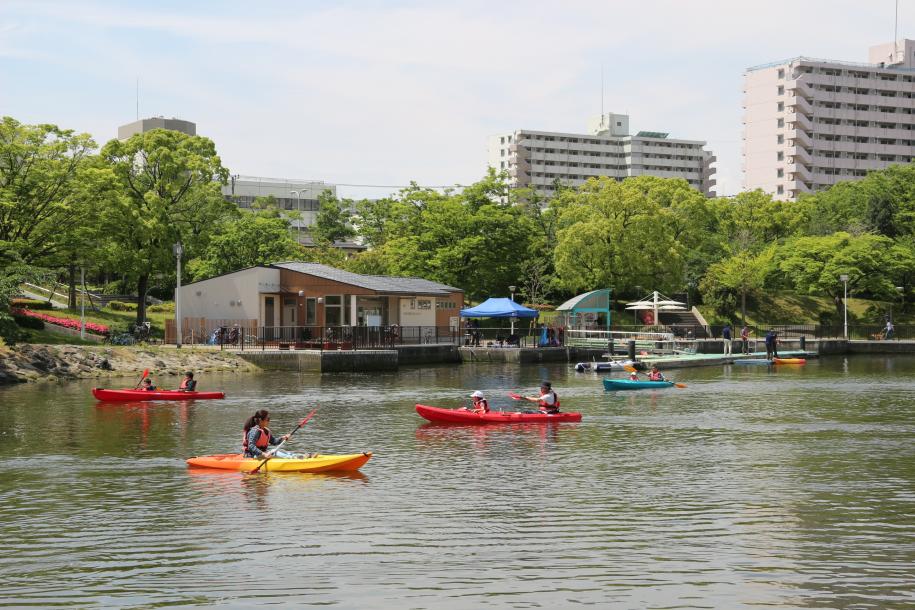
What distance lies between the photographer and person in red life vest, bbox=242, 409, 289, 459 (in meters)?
21.8

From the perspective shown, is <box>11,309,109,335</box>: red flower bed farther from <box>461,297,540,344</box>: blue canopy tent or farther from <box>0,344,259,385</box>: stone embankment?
<box>461,297,540,344</box>: blue canopy tent

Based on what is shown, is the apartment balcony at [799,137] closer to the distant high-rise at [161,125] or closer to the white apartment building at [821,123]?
the white apartment building at [821,123]

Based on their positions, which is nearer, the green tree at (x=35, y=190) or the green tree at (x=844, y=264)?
the green tree at (x=35, y=190)

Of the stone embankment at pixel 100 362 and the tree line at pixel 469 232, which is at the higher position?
the tree line at pixel 469 232

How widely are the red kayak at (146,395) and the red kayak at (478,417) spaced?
11.1 meters

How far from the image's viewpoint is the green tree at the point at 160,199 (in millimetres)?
62188

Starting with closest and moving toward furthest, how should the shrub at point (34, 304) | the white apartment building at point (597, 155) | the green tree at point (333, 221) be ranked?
the shrub at point (34, 304)
the green tree at point (333, 221)
the white apartment building at point (597, 155)

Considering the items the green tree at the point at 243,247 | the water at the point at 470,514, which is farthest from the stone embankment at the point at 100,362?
the green tree at the point at 243,247

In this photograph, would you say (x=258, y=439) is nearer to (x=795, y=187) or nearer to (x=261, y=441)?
(x=261, y=441)

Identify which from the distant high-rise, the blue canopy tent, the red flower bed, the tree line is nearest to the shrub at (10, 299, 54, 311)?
the tree line

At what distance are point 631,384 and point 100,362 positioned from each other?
2751cm

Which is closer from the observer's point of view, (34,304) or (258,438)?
(258,438)

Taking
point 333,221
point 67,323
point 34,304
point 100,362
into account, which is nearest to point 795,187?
point 333,221

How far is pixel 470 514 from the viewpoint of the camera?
56.7 feet
